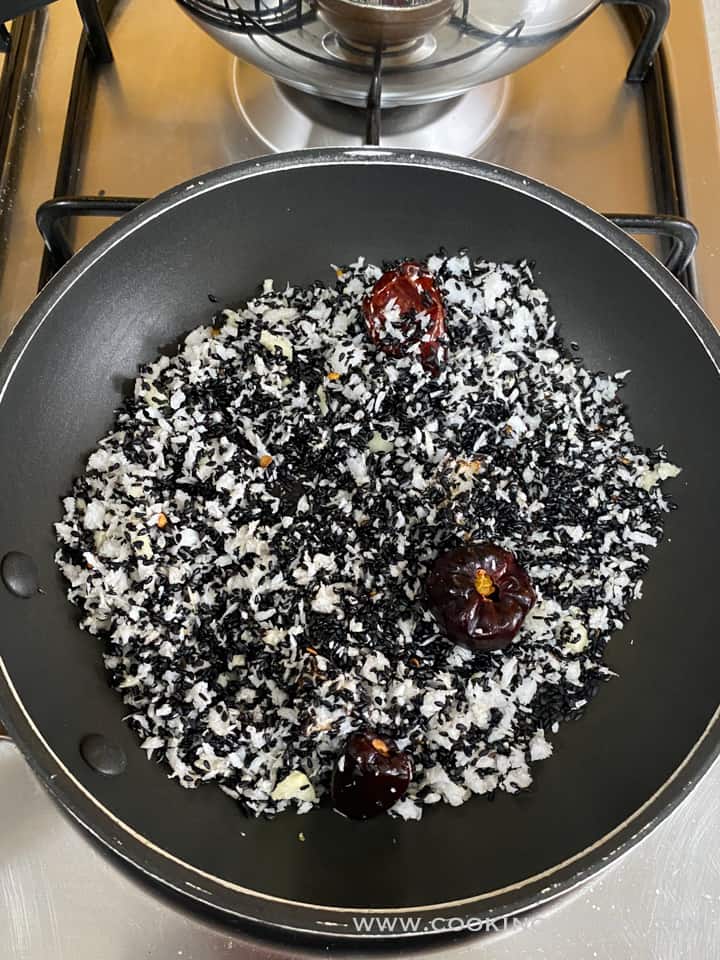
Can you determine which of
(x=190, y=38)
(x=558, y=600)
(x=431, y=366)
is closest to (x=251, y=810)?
(x=558, y=600)

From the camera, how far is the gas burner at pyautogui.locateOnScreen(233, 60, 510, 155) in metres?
1.28

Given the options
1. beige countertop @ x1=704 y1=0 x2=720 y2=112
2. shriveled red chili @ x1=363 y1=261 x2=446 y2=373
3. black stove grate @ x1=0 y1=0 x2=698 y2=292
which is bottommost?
shriveled red chili @ x1=363 y1=261 x2=446 y2=373

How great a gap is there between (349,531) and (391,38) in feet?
2.00

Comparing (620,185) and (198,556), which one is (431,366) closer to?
(198,556)

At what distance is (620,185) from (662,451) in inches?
18.3

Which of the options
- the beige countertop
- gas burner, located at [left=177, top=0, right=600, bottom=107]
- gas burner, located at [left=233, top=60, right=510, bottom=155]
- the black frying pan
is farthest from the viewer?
the beige countertop

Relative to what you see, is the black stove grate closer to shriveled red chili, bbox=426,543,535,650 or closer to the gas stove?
the gas stove

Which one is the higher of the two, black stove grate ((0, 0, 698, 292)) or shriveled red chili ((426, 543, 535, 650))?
black stove grate ((0, 0, 698, 292))

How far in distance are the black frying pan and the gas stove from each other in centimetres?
11

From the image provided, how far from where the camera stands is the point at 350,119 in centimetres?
129

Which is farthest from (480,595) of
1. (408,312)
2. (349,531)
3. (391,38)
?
(391,38)

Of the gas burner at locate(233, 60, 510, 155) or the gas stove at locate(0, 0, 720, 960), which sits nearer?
the gas stove at locate(0, 0, 720, 960)

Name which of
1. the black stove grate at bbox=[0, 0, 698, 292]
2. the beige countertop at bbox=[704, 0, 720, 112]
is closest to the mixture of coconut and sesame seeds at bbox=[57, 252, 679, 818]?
the black stove grate at bbox=[0, 0, 698, 292]

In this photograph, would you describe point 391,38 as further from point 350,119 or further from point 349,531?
point 349,531
